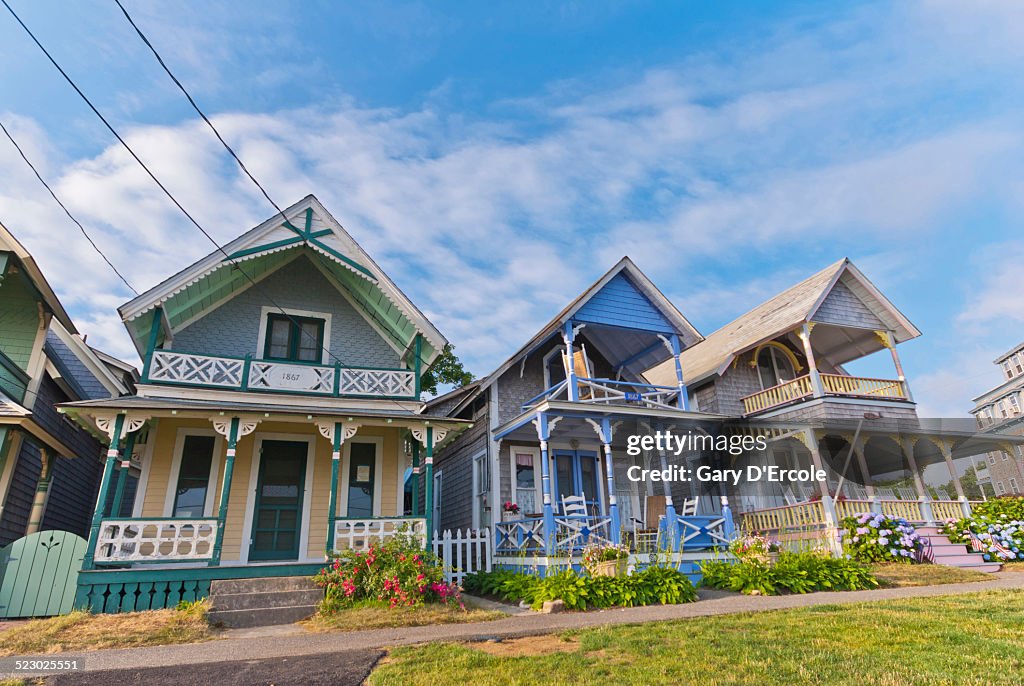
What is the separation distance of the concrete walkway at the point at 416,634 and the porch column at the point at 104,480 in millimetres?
3155

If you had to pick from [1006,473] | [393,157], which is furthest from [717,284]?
[1006,473]

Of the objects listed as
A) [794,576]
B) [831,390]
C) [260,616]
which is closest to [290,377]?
[260,616]

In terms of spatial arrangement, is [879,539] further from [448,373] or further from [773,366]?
[448,373]

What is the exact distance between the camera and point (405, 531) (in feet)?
35.3

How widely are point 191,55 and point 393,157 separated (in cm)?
329

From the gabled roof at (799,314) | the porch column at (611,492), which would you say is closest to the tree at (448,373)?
the gabled roof at (799,314)

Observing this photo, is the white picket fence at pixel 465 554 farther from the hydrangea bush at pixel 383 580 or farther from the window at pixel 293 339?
the window at pixel 293 339

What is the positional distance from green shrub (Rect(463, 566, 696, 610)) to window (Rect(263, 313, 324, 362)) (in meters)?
6.98

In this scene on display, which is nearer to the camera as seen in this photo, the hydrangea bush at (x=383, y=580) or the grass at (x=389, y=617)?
the grass at (x=389, y=617)

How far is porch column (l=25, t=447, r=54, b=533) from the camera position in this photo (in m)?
10.9

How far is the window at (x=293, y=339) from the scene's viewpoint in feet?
42.6

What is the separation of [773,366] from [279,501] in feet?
51.5

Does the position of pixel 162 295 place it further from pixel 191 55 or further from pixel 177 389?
pixel 191 55

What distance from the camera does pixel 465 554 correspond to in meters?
13.5
